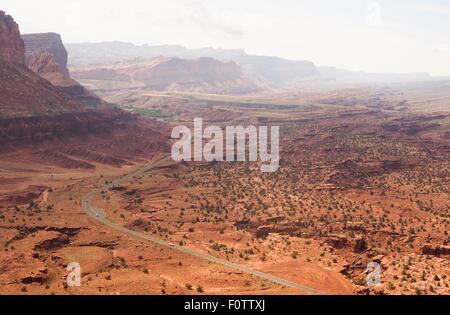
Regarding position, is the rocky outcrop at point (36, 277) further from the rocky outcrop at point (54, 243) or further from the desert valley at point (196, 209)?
the rocky outcrop at point (54, 243)

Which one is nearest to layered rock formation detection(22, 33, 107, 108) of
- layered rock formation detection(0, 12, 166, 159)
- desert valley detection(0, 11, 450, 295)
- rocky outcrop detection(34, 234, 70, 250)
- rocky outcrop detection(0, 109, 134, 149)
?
layered rock formation detection(0, 12, 166, 159)

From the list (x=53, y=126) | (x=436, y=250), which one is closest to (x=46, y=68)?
(x=53, y=126)

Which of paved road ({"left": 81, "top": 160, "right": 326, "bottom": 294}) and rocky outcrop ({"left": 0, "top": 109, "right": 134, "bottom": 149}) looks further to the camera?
rocky outcrop ({"left": 0, "top": 109, "right": 134, "bottom": 149})

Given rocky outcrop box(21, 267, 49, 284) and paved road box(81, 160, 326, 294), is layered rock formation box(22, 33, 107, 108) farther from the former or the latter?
rocky outcrop box(21, 267, 49, 284)

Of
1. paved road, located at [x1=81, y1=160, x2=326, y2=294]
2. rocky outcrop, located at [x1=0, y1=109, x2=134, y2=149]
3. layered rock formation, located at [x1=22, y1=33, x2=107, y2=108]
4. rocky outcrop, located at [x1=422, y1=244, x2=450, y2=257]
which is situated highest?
layered rock formation, located at [x1=22, y1=33, x2=107, y2=108]

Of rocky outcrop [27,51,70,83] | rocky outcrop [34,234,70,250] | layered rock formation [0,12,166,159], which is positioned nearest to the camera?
rocky outcrop [34,234,70,250]

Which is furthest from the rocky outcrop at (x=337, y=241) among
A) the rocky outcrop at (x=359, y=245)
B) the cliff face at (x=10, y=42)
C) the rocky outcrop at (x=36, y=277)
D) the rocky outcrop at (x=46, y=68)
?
the rocky outcrop at (x=46, y=68)
